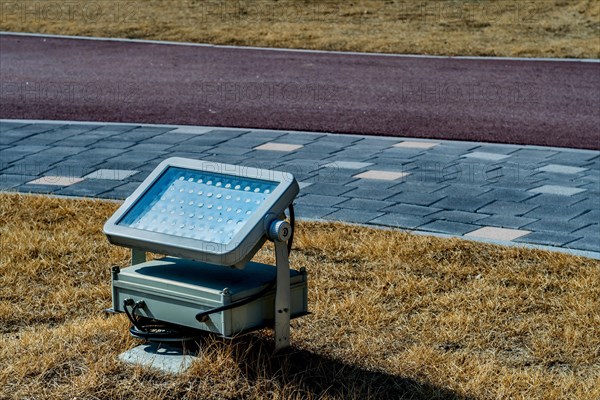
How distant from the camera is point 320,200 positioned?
7305 millimetres

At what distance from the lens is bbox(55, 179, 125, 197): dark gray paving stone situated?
24.5 ft

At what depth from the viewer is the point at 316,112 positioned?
10180 mm

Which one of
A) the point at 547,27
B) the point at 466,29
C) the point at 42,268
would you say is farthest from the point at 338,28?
the point at 42,268

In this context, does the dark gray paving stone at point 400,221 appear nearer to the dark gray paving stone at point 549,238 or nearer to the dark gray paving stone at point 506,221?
the dark gray paving stone at point 506,221

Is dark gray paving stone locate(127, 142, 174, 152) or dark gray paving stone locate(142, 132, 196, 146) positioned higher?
dark gray paving stone locate(142, 132, 196, 146)

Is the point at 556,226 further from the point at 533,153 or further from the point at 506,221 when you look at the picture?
the point at 533,153

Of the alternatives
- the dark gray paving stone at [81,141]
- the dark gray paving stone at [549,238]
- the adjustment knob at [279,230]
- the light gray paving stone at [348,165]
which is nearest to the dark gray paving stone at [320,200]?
the light gray paving stone at [348,165]

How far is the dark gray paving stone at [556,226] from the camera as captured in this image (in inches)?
262

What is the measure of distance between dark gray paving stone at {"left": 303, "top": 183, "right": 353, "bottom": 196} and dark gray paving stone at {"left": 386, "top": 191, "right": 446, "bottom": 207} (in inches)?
15.8

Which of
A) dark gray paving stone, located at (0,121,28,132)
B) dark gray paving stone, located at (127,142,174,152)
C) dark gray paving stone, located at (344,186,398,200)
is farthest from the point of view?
dark gray paving stone, located at (0,121,28,132)

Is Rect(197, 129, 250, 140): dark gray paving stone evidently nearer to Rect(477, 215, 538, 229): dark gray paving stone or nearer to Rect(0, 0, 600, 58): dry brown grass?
Rect(477, 215, 538, 229): dark gray paving stone

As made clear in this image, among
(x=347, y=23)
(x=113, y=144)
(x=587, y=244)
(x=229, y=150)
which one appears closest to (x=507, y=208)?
(x=587, y=244)

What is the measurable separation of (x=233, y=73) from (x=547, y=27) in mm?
5943

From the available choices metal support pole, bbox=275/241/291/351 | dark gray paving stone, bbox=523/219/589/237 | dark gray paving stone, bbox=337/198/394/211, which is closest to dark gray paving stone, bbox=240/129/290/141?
dark gray paving stone, bbox=337/198/394/211
